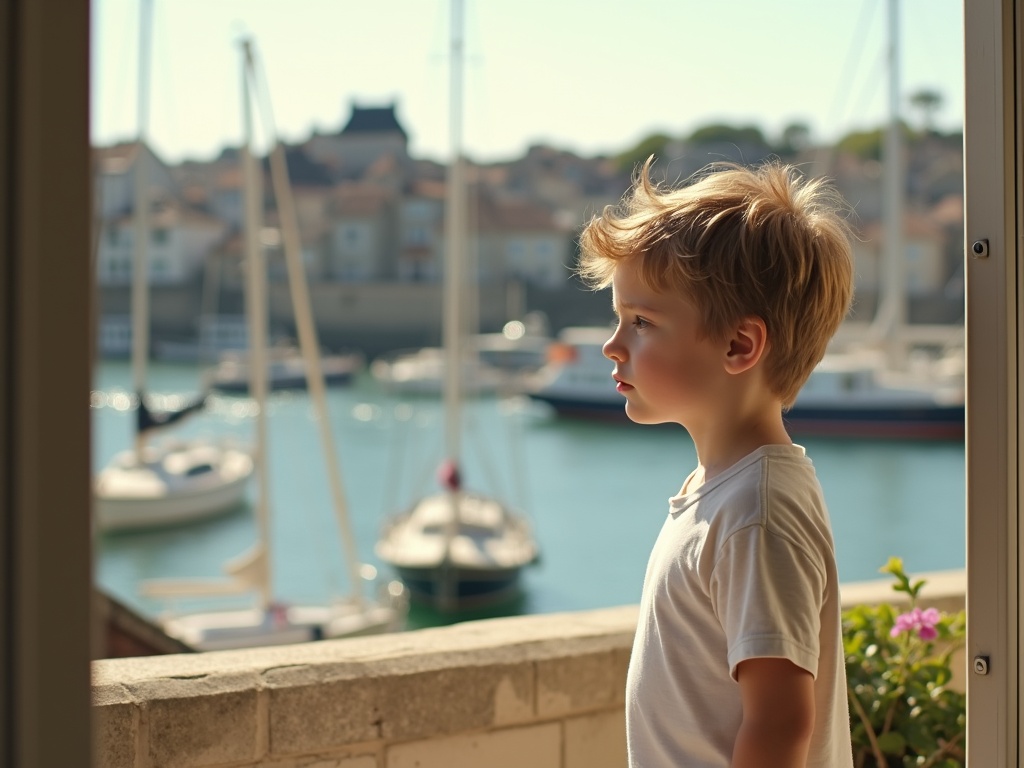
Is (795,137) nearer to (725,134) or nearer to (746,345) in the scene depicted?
(725,134)

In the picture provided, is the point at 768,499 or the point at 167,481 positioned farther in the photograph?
the point at 167,481

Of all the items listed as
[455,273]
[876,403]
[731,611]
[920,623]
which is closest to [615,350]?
[731,611]

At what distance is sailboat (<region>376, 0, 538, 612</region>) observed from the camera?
16594 millimetres

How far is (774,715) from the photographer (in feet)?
3.15

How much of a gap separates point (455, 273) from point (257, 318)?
4.60 metres

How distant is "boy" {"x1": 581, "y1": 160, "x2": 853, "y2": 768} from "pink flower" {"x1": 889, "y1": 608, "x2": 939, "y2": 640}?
2.46 ft

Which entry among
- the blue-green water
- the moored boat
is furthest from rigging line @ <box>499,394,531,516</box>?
the moored boat

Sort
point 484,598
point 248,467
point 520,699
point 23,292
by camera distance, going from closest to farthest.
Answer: point 23,292 → point 520,699 → point 484,598 → point 248,467

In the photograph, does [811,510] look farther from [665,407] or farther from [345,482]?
[345,482]

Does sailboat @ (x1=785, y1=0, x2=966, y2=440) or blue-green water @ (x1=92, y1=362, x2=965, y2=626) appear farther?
sailboat @ (x1=785, y1=0, x2=966, y2=440)

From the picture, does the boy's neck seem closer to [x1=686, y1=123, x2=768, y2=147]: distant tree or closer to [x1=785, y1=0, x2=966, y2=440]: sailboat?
[x1=785, y1=0, x2=966, y2=440]: sailboat

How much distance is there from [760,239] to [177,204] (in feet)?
179

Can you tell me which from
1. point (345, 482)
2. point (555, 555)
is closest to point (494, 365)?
point (345, 482)

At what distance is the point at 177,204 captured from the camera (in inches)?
2092
